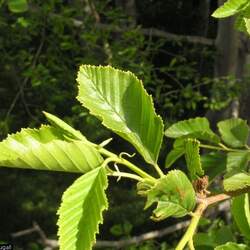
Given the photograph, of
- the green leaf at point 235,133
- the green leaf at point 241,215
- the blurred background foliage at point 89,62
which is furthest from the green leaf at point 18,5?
the green leaf at point 241,215

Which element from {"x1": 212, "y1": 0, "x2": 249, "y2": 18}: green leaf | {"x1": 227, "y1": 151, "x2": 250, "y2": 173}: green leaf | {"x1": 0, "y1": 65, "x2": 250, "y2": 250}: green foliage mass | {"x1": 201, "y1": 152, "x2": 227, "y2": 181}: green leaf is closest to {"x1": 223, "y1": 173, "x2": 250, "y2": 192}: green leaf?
{"x1": 0, "y1": 65, "x2": 250, "y2": 250}: green foliage mass

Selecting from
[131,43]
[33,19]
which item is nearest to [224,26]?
[131,43]

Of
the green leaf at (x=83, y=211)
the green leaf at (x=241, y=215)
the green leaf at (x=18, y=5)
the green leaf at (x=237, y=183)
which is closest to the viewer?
the green leaf at (x=83, y=211)

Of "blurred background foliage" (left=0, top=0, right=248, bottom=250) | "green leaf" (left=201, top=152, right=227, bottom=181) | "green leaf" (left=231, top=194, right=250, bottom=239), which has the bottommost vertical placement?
"blurred background foliage" (left=0, top=0, right=248, bottom=250)

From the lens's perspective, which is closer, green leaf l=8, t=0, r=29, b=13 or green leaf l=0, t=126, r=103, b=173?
green leaf l=0, t=126, r=103, b=173

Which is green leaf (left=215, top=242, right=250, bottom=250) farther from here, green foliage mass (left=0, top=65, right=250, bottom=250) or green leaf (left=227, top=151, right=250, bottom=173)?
green leaf (left=227, top=151, right=250, bottom=173)

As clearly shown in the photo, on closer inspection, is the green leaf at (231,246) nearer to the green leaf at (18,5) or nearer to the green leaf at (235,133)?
the green leaf at (235,133)

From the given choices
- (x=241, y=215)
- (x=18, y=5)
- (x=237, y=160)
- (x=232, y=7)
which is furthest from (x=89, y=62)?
(x=241, y=215)

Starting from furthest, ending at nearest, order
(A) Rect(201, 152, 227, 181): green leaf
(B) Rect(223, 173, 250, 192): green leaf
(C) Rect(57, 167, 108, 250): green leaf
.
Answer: (A) Rect(201, 152, 227, 181): green leaf → (B) Rect(223, 173, 250, 192): green leaf → (C) Rect(57, 167, 108, 250): green leaf
